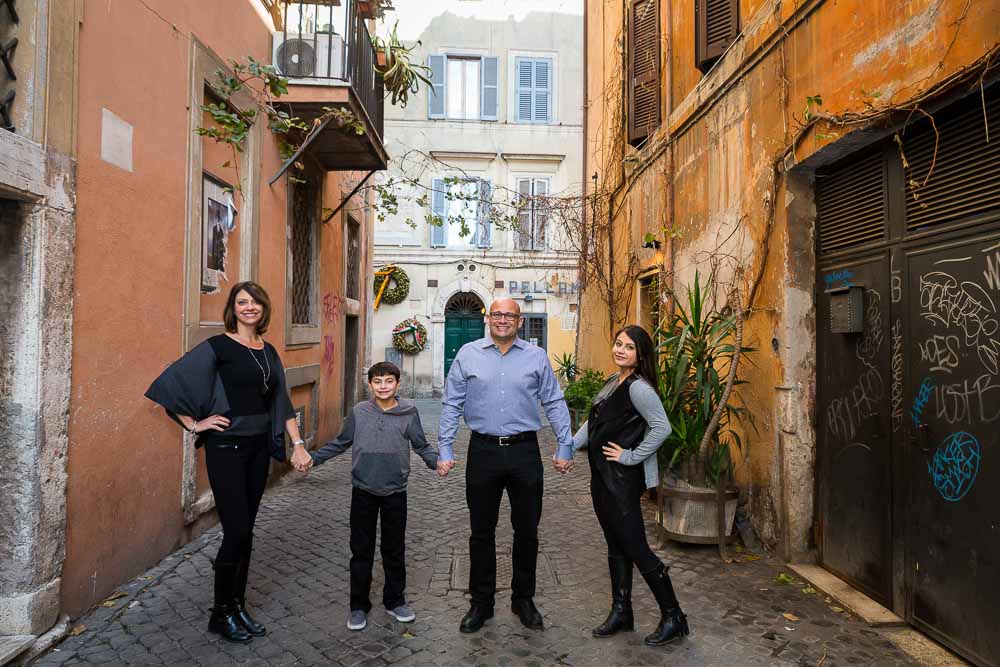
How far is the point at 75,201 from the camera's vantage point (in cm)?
354

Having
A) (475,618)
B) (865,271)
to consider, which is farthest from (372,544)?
(865,271)

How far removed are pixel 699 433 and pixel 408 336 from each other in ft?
45.2

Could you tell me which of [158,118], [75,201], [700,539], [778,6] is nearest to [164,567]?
[75,201]

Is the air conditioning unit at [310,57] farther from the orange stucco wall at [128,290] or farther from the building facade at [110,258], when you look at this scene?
the orange stucco wall at [128,290]

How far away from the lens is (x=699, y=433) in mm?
5039

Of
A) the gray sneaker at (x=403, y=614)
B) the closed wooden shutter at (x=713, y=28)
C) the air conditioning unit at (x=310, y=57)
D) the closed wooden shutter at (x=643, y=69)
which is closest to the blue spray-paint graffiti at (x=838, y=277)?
the closed wooden shutter at (x=713, y=28)

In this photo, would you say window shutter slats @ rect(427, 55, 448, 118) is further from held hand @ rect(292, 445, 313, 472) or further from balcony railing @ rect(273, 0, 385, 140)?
held hand @ rect(292, 445, 313, 472)

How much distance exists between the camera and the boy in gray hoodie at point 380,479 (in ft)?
11.8

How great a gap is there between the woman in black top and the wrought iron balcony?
12.6 ft

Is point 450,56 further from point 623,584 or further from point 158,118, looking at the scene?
point 623,584

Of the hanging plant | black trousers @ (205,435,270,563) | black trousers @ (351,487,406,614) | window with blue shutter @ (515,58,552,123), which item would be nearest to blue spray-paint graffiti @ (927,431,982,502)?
black trousers @ (351,487,406,614)

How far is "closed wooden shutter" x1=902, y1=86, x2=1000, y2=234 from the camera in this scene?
10.2ft

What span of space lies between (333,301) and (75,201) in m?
6.38

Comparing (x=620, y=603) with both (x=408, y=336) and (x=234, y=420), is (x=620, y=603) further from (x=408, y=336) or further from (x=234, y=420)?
(x=408, y=336)
